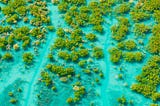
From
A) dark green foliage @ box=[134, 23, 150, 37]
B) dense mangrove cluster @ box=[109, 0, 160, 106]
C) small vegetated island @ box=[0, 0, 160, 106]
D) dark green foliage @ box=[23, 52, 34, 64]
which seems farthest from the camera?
dark green foliage @ box=[134, 23, 150, 37]

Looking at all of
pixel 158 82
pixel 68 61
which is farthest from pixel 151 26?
pixel 68 61

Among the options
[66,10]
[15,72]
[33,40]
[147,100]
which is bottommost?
[147,100]

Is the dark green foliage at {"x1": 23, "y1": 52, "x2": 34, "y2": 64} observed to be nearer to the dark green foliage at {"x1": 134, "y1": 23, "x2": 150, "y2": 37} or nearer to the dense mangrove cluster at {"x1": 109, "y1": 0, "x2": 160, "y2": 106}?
the dense mangrove cluster at {"x1": 109, "y1": 0, "x2": 160, "y2": 106}

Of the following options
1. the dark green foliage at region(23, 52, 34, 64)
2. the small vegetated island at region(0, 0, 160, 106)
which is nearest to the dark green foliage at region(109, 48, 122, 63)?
the small vegetated island at region(0, 0, 160, 106)

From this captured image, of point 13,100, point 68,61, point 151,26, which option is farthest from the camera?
point 151,26

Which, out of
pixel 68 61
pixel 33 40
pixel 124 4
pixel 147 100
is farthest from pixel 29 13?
pixel 147 100

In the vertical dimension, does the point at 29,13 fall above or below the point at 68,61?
above

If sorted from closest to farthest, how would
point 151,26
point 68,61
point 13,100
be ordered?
point 13,100 → point 68,61 → point 151,26

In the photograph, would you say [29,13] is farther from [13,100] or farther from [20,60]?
[13,100]

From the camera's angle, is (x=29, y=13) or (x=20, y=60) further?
(x=29, y=13)
